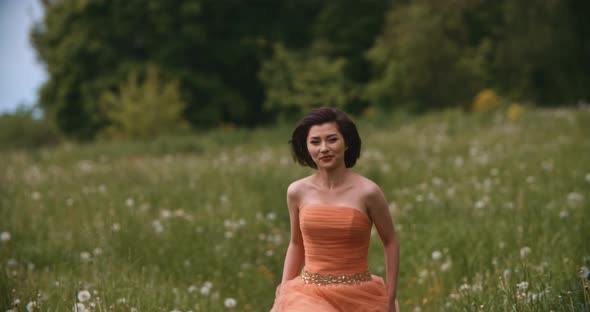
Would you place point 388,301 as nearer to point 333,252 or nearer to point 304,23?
point 333,252

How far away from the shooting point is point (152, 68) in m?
27.2

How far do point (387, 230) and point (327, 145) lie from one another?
0.52 m

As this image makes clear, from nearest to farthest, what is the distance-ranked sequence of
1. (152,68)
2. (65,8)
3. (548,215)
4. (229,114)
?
(548,215), (152,68), (65,8), (229,114)

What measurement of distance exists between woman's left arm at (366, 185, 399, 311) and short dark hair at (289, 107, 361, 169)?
24 cm

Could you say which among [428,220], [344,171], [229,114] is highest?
[344,171]

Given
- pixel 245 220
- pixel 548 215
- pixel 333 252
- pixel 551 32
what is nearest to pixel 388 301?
pixel 333 252

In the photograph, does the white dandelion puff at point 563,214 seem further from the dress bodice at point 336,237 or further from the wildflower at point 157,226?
the wildflower at point 157,226

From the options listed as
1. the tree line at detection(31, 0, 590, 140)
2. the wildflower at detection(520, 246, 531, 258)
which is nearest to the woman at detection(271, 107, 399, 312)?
the wildflower at detection(520, 246, 531, 258)

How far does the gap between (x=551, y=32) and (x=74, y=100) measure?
1008 inches

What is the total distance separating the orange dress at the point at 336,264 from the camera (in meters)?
2.63

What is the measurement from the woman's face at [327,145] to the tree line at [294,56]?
23.1m

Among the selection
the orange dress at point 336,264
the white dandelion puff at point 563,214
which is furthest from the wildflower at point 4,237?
the white dandelion puff at point 563,214

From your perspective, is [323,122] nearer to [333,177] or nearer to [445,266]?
[333,177]

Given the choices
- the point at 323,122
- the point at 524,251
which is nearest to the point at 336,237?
the point at 323,122
